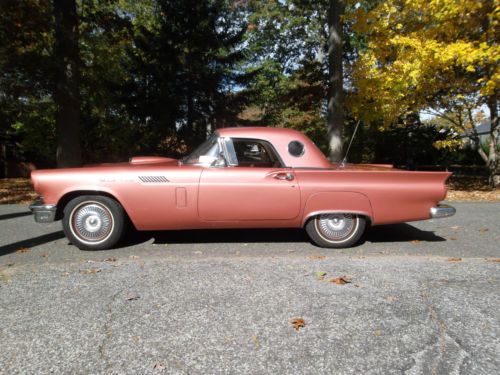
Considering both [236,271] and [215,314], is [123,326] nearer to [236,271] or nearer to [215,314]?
[215,314]

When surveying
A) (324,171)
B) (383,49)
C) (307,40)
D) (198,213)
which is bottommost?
(198,213)

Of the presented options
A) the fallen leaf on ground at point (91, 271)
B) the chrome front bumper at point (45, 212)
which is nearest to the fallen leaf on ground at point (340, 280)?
the fallen leaf on ground at point (91, 271)

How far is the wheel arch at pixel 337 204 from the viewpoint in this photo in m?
4.59

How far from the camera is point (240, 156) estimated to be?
4973mm

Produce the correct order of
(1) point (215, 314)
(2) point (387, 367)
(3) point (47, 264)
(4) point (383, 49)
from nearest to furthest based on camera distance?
(2) point (387, 367) < (1) point (215, 314) < (3) point (47, 264) < (4) point (383, 49)

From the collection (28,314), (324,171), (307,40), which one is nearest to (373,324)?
(324,171)

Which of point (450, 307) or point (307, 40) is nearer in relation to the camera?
point (450, 307)

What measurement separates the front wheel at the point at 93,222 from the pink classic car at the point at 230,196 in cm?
1

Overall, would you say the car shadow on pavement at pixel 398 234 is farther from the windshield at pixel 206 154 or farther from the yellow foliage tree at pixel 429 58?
the yellow foliage tree at pixel 429 58

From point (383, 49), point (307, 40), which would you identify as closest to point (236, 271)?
point (383, 49)

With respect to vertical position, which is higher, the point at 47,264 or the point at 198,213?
the point at 198,213

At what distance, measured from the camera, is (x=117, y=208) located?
15.1ft

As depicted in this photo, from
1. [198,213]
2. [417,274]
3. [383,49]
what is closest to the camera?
[417,274]

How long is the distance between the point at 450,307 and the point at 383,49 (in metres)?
9.09
